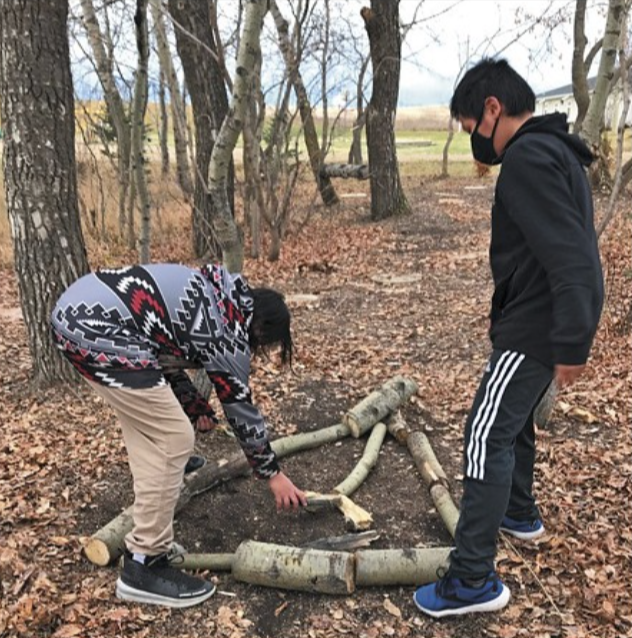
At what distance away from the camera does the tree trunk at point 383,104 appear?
1215 centimetres

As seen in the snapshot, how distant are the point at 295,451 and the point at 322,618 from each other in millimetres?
1285

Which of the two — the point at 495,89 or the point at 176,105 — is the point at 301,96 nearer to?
the point at 176,105

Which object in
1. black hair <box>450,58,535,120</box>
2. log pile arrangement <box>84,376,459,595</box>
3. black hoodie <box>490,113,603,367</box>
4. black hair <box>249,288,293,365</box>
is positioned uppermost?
black hair <box>450,58,535,120</box>

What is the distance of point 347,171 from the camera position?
1348 cm

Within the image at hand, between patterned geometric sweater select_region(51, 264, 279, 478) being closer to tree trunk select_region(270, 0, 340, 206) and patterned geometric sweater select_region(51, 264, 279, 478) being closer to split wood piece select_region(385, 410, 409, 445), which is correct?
split wood piece select_region(385, 410, 409, 445)

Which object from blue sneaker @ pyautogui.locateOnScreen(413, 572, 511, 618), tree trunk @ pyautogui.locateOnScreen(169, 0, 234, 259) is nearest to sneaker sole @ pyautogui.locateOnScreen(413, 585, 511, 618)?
blue sneaker @ pyautogui.locateOnScreen(413, 572, 511, 618)

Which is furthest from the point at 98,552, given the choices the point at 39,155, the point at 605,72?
the point at 605,72

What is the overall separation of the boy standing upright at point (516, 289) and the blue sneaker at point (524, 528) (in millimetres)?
434

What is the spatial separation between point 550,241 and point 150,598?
2025mm

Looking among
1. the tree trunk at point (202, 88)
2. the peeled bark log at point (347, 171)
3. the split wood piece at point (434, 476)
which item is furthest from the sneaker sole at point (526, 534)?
the peeled bark log at point (347, 171)

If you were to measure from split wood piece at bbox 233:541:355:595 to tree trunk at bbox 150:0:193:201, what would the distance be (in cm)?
703

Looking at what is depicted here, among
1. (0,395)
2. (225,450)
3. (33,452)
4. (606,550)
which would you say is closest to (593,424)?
(606,550)

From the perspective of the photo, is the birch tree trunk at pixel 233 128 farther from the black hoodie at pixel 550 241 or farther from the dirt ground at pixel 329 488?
the black hoodie at pixel 550 241

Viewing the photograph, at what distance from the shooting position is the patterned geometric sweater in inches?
93.0
